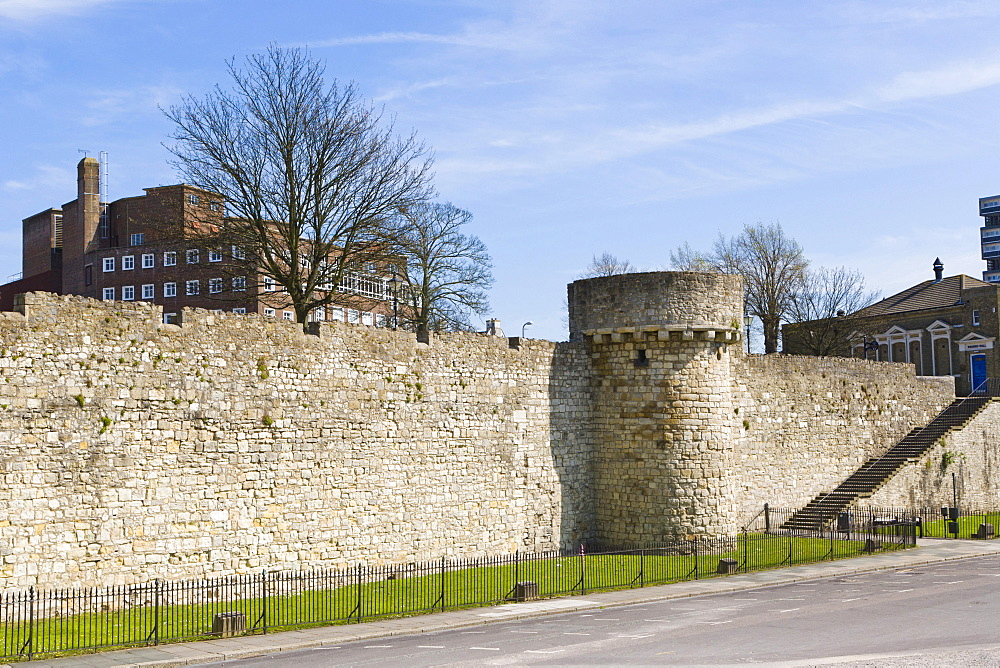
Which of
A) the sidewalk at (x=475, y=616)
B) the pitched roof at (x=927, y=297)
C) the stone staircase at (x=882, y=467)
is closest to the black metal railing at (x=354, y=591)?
the sidewalk at (x=475, y=616)

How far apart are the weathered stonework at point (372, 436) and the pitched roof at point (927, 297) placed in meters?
26.7

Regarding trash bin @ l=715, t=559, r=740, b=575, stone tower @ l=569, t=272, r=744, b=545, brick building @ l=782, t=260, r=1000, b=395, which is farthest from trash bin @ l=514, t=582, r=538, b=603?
brick building @ l=782, t=260, r=1000, b=395

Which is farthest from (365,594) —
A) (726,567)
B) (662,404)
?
(662,404)

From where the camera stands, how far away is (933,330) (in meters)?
58.0

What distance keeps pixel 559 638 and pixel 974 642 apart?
705cm

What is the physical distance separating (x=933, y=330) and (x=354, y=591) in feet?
151

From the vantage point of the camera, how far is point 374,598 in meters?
21.8

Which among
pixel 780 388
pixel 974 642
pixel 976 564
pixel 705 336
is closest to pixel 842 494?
pixel 780 388

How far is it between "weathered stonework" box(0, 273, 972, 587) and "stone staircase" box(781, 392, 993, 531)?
930 millimetres

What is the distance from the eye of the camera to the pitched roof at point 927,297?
58.8 m

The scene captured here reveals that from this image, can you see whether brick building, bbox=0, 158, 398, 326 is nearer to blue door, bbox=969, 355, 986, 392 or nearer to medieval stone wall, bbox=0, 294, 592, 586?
blue door, bbox=969, 355, 986, 392

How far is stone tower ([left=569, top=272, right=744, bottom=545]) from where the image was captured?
28.8m

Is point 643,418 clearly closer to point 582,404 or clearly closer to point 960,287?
point 582,404

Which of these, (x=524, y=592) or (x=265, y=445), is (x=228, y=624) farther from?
(x=524, y=592)
